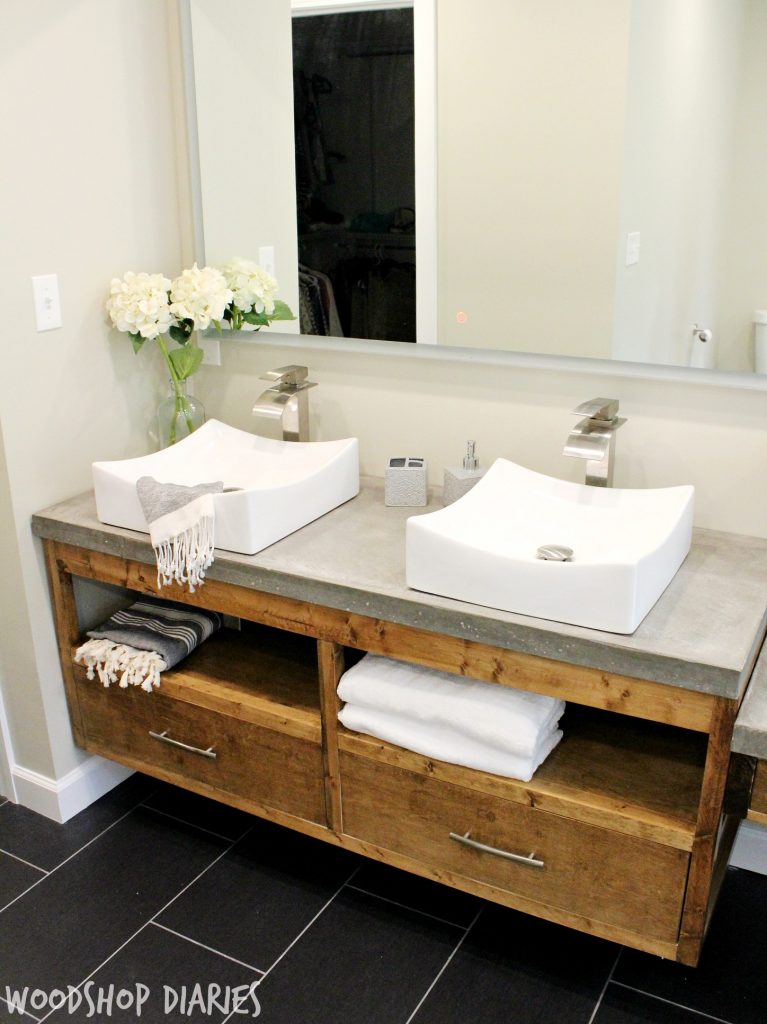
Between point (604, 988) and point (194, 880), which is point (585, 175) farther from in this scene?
point (194, 880)

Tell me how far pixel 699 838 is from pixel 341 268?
4.59ft

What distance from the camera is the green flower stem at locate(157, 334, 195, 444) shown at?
7.51 ft

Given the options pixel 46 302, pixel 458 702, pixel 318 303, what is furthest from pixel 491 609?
pixel 46 302

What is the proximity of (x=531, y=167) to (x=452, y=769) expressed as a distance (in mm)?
1152

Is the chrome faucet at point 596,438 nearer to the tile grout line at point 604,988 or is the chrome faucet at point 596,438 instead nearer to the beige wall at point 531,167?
the beige wall at point 531,167

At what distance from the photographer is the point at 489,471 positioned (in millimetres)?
1972

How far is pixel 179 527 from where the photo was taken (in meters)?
1.90

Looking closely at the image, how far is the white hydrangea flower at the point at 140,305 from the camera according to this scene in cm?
215

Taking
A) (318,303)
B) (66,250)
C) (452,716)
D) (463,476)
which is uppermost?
(66,250)

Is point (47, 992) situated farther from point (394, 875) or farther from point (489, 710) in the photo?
point (489, 710)

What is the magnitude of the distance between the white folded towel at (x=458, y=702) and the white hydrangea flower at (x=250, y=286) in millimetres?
920

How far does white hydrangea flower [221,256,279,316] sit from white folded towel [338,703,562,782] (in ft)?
3.23

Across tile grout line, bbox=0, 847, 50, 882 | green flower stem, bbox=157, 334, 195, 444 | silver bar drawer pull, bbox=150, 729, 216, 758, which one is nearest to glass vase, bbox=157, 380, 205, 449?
green flower stem, bbox=157, 334, 195, 444

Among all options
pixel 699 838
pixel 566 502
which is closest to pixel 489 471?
pixel 566 502
